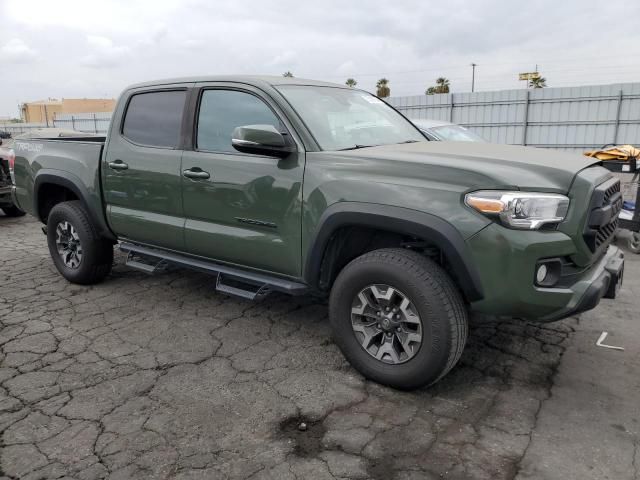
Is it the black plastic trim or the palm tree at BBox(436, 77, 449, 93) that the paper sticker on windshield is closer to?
the black plastic trim

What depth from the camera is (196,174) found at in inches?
148

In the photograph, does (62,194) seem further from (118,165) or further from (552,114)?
(552,114)

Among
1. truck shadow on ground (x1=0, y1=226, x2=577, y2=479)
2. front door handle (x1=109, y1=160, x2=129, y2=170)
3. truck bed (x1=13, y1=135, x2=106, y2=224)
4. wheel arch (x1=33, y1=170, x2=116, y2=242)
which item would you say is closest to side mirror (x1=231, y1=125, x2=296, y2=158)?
truck shadow on ground (x1=0, y1=226, x2=577, y2=479)

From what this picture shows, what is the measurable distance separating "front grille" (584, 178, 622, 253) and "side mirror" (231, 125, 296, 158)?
1.74 meters

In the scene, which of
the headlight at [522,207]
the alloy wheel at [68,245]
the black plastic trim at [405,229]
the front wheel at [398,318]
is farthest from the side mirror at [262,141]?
the alloy wheel at [68,245]

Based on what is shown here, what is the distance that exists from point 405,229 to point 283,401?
120 centimetres

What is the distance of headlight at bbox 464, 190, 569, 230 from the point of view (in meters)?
2.61

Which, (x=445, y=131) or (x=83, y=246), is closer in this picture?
(x=83, y=246)

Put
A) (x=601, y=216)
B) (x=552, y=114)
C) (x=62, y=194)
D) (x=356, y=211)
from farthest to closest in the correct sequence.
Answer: (x=552, y=114)
(x=62, y=194)
(x=356, y=211)
(x=601, y=216)

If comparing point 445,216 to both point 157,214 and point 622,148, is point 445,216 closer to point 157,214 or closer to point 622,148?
point 157,214

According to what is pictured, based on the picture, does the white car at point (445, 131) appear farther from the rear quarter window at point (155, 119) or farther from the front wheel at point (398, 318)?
the front wheel at point (398, 318)

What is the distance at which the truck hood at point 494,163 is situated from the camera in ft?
8.79

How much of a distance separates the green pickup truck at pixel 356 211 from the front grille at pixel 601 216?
0.4 inches

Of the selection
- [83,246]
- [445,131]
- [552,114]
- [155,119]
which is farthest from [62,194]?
[552,114]
